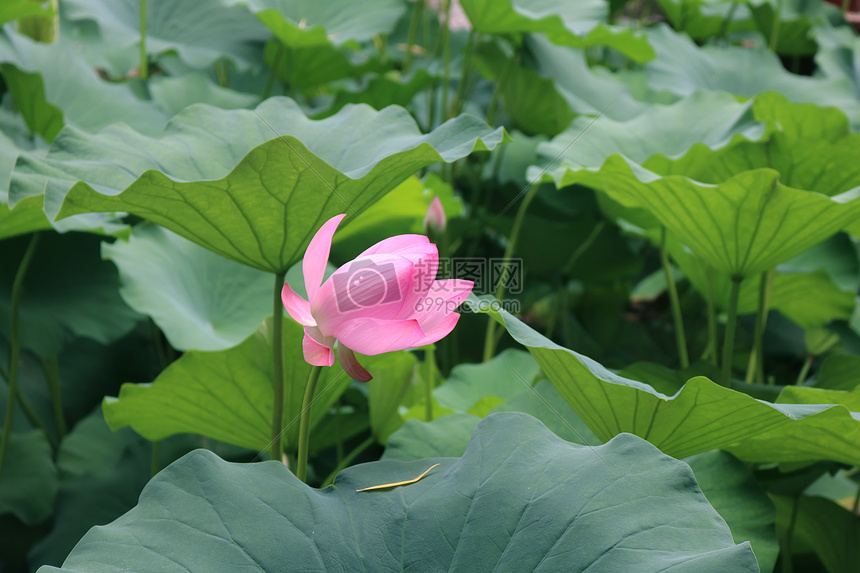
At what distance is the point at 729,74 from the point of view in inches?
66.5

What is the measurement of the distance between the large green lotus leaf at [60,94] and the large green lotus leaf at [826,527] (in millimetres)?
1168

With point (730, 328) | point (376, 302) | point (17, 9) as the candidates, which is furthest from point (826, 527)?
point (17, 9)

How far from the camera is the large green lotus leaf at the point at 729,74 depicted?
5.02 ft

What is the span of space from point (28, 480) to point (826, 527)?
1.15m

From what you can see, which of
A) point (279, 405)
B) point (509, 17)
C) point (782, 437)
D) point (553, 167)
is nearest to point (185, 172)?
point (279, 405)

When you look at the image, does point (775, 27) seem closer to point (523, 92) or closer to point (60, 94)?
point (523, 92)

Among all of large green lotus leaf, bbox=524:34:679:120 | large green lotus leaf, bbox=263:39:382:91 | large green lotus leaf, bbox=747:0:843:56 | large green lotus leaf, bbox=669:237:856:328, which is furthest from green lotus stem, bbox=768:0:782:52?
large green lotus leaf, bbox=263:39:382:91

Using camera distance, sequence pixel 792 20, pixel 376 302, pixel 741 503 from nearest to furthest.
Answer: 1. pixel 376 302
2. pixel 741 503
3. pixel 792 20

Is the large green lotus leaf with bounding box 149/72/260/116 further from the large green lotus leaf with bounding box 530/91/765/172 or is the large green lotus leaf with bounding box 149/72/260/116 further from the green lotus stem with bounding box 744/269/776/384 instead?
the green lotus stem with bounding box 744/269/776/384

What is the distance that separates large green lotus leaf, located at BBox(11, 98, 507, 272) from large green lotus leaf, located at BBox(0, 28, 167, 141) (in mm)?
492

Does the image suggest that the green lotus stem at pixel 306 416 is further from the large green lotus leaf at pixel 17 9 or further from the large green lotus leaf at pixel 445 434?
the large green lotus leaf at pixel 17 9

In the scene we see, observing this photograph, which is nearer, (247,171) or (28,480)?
(247,171)

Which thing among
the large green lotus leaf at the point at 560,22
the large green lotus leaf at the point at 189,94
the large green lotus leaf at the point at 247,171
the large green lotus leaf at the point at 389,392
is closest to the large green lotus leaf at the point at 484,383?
the large green lotus leaf at the point at 389,392

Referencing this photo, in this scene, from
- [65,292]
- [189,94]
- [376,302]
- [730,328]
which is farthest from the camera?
[189,94]
